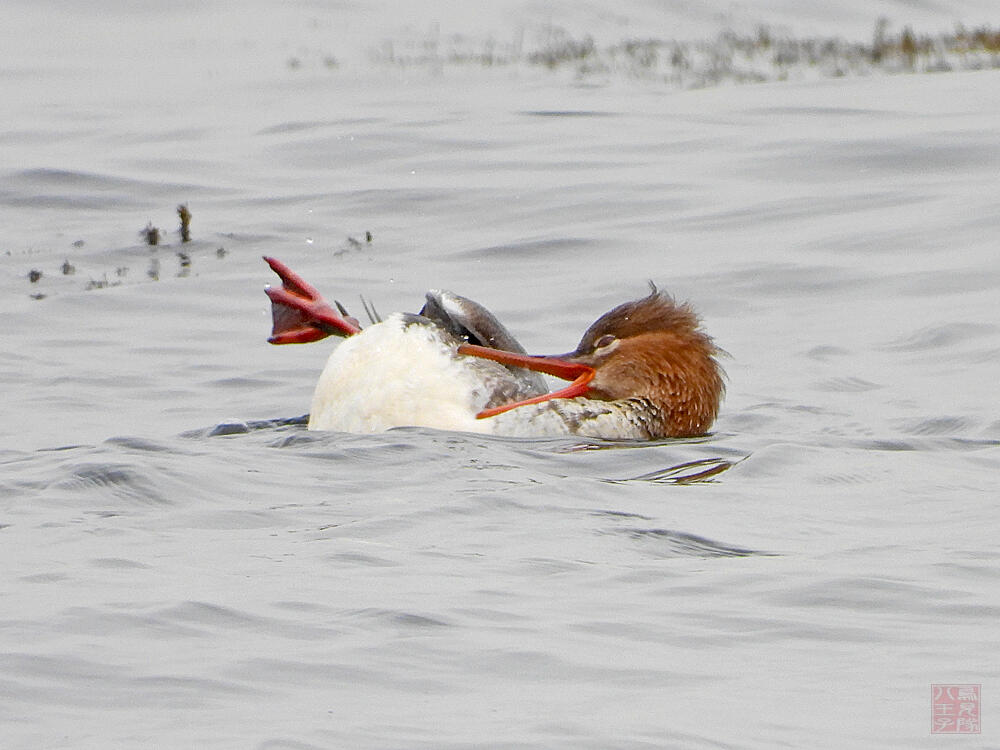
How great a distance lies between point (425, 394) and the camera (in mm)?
7426

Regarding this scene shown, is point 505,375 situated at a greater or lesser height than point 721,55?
lesser

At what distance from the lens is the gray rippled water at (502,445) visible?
4520 millimetres

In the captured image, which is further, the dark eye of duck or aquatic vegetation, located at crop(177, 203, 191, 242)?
aquatic vegetation, located at crop(177, 203, 191, 242)

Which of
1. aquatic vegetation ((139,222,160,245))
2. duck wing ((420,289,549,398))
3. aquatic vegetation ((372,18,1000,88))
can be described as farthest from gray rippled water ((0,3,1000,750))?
aquatic vegetation ((372,18,1000,88))

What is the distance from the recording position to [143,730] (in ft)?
13.6

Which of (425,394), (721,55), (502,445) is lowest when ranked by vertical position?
(502,445)

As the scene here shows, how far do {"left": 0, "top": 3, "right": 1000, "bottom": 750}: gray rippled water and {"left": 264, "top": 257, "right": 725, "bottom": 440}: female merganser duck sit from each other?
0.58 ft

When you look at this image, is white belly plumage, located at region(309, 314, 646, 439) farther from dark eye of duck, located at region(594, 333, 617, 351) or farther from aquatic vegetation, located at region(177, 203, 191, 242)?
aquatic vegetation, located at region(177, 203, 191, 242)

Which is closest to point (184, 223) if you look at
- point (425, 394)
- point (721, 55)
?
point (425, 394)

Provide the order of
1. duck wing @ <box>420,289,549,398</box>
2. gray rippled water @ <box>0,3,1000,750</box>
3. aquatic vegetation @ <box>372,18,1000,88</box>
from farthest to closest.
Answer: aquatic vegetation @ <box>372,18,1000,88</box>, duck wing @ <box>420,289,549,398</box>, gray rippled water @ <box>0,3,1000,750</box>

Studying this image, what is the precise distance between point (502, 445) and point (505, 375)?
0.54 m

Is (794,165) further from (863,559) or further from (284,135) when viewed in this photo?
(863,559)

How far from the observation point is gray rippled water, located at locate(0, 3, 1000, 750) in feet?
14.8

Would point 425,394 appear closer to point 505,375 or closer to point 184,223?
point 505,375
